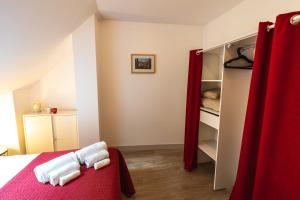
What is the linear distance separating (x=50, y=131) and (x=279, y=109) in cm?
303

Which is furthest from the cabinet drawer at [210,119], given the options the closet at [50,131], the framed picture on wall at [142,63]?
the closet at [50,131]

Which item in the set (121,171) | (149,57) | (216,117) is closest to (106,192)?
(121,171)

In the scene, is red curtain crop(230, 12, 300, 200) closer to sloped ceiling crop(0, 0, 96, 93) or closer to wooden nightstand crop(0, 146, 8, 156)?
sloped ceiling crop(0, 0, 96, 93)

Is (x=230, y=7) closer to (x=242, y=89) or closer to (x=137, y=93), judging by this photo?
(x=242, y=89)

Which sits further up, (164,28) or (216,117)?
(164,28)

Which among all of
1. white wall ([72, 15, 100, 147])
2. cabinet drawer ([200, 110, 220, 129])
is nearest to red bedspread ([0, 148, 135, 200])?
white wall ([72, 15, 100, 147])

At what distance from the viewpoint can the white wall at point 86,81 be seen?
7.14 ft

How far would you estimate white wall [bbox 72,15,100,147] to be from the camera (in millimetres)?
2178

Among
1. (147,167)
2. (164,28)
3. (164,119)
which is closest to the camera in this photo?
(147,167)

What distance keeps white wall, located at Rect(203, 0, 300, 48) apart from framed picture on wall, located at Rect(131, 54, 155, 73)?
3.37ft

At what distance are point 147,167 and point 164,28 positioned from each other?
2.36m

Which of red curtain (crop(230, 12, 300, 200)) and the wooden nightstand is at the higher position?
red curtain (crop(230, 12, 300, 200))

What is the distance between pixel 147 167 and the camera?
238 centimetres

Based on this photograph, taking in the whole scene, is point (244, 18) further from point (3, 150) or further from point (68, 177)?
point (3, 150)
